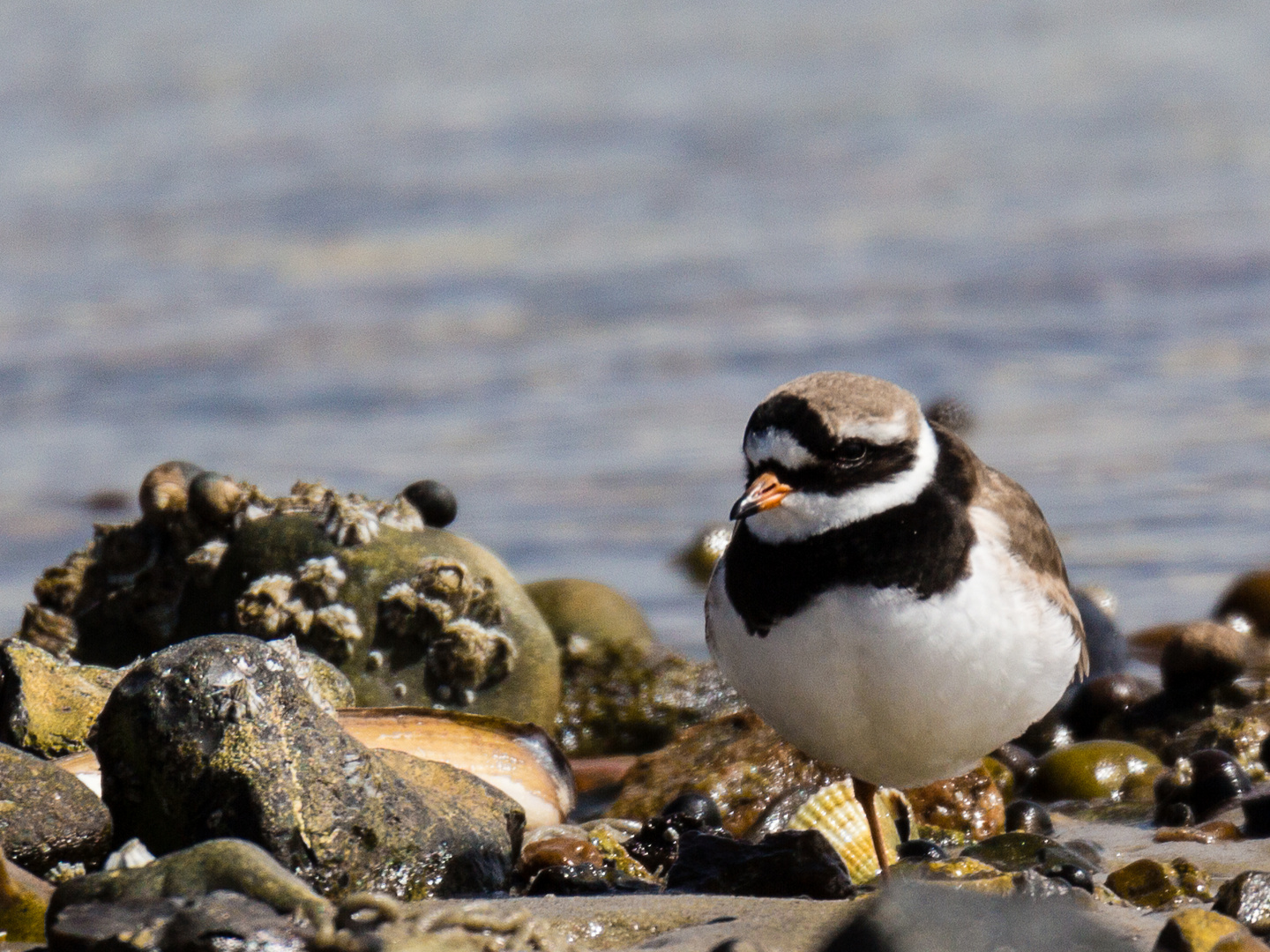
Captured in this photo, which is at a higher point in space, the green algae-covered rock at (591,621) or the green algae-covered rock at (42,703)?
the green algae-covered rock at (42,703)

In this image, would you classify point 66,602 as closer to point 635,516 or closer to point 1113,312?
point 635,516

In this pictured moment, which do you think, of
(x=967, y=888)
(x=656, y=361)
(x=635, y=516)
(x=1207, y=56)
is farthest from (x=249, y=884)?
(x=1207, y=56)

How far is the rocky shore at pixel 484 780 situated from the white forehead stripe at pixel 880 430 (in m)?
1.06

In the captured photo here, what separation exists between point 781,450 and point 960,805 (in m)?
1.82

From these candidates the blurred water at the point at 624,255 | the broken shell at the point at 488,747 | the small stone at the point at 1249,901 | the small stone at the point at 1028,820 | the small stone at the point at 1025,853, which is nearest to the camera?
the small stone at the point at 1249,901

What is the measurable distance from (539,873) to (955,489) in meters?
1.50

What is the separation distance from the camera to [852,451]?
4230 mm

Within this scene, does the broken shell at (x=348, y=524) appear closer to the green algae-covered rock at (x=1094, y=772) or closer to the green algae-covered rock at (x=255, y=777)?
the green algae-covered rock at (x=255, y=777)

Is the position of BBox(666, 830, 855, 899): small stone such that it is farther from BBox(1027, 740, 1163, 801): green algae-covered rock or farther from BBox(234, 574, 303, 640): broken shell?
BBox(234, 574, 303, 640): broken shell

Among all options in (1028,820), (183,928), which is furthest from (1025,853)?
(183,928)

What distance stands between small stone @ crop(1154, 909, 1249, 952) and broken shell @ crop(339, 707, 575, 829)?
6.46ft

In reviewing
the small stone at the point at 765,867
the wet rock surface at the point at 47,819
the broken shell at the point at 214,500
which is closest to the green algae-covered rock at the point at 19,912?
the wet rock surface at the point at 47,819

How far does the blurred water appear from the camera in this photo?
9898mm

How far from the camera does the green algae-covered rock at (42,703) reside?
15.9 feet
